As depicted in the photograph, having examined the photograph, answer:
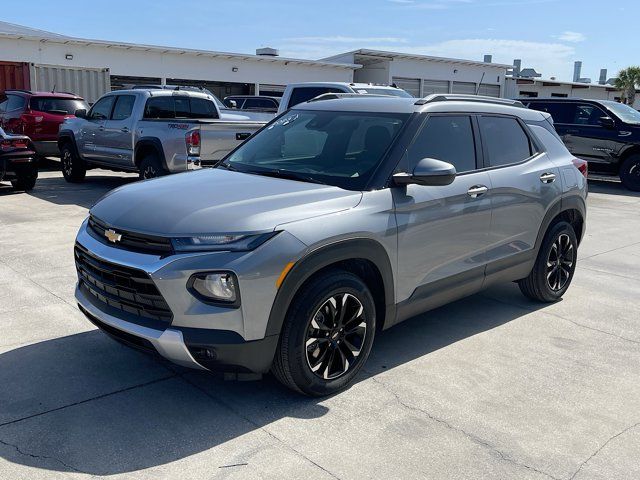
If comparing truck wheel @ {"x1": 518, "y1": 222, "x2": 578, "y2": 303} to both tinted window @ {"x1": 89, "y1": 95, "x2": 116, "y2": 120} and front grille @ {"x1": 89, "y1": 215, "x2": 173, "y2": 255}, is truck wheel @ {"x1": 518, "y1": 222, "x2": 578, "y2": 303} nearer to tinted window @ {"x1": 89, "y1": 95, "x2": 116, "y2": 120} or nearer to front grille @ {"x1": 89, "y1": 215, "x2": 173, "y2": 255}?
front grille @ {"x1": 89, "y1": 215, "x2": 173, "y2": 255}

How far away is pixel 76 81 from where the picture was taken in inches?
878

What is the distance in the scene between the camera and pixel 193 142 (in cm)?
971

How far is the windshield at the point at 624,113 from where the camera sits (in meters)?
14.4

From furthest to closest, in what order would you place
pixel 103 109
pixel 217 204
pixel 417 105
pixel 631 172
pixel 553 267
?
pixel 631 172, pixel 103 109, pixel 553 267, pixel 417 105, pixel 217 204

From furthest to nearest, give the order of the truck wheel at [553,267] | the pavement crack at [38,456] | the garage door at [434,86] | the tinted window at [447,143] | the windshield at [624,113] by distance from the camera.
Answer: the garage door at [434,86] < the windshield at [624,113] < the truck wheel at [553,267] < the tinted window at [447,143] < the pavement crack at [38,456]

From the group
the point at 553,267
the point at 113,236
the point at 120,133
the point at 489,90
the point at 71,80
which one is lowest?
the point at 553,267

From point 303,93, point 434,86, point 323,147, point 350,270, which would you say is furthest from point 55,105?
point 434,86

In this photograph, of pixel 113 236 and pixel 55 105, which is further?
pixel 55 105

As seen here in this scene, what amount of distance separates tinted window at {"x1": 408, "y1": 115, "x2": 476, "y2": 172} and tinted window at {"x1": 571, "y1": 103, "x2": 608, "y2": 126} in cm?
1143

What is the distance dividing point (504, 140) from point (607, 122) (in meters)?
10.8

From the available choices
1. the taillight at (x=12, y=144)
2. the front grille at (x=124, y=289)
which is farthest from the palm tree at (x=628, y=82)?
the front grille at (x=124, y=289)

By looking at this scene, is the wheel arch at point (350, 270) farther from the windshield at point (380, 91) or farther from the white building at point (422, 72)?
the white building at point (422, 72)

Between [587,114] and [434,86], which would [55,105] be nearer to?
[587,114]

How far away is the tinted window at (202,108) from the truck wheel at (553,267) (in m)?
8.18
